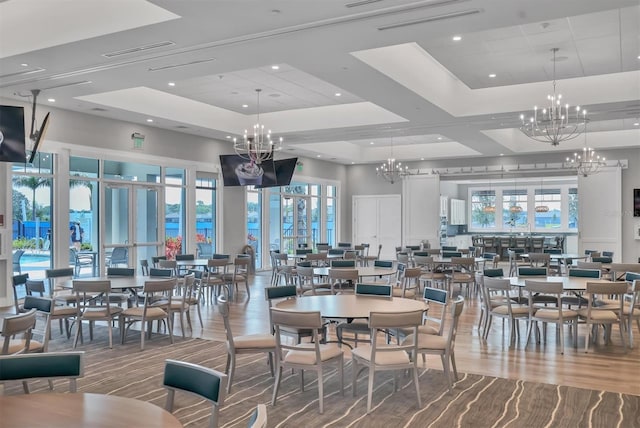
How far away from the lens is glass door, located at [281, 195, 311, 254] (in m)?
17.1

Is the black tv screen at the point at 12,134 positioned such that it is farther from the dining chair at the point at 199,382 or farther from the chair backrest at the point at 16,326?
the dining chair at the point at 199,382

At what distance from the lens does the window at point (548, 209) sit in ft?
66.1

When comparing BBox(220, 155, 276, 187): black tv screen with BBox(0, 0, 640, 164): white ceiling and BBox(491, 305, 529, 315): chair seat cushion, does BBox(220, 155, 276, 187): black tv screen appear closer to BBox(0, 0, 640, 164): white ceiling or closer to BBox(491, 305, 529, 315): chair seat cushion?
BBox(0, 0, 640, 164): white ceiling

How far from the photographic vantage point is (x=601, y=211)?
1550 cm

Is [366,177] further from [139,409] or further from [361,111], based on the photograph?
[139,409]

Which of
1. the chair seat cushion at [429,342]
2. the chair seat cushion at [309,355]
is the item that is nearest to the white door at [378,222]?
the chair seat cushion at [429,342]

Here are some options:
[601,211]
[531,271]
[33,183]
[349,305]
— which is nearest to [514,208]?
[601,211]

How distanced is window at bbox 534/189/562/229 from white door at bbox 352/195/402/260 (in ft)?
18.6

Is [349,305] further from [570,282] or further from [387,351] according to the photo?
[570,282]

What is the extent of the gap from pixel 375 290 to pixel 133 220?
7.22 m

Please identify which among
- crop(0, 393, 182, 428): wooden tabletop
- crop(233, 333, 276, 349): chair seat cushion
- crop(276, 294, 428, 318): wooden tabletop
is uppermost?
crop(0, 393, 182, 428): wooden tabletop

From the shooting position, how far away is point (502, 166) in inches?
667

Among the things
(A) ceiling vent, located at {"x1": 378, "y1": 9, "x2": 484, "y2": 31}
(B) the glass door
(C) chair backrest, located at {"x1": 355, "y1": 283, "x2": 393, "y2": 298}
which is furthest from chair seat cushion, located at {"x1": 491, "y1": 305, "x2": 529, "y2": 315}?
(B) the glass door

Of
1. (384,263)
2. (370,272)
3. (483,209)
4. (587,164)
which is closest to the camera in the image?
(370,272)
